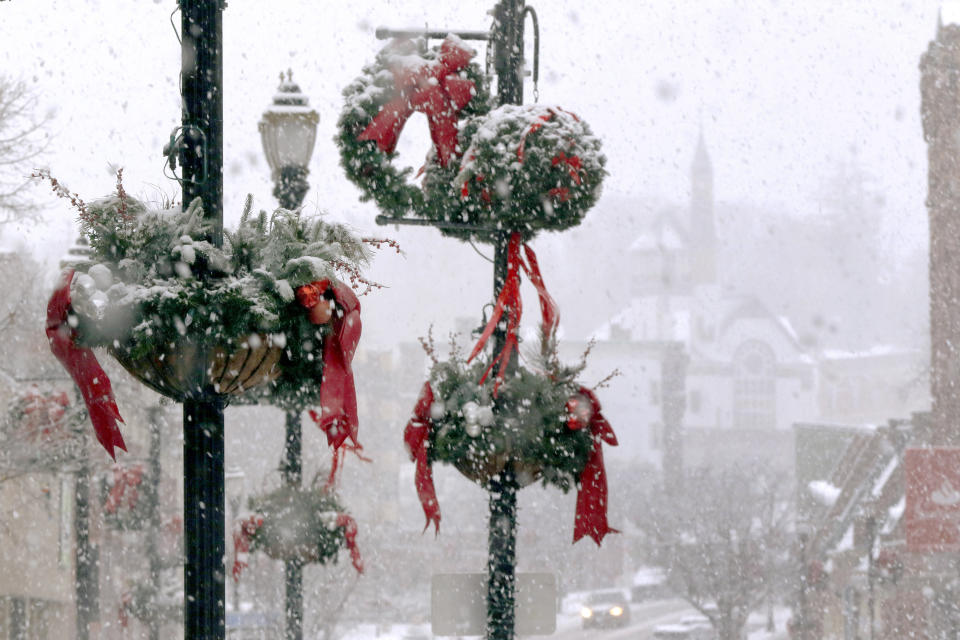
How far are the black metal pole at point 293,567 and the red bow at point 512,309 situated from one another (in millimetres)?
2553

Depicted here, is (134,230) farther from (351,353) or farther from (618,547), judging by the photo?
(618,547)

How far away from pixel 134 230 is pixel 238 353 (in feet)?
1.65

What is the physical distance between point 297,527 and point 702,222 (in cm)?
10638

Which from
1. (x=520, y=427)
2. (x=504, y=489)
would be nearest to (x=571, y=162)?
(x=520, y=427)

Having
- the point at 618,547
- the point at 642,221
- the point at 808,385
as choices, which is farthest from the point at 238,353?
the point at 642,221

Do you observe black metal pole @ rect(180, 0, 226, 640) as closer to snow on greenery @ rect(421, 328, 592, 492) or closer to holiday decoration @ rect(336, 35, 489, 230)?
snow on greenery @ rect(421, 328, 592, 492)

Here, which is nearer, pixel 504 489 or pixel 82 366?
pixel 82 366

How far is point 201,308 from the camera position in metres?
3.75

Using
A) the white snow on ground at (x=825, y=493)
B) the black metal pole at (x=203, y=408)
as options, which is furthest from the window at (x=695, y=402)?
the black metal pole at (x=203, y=408)

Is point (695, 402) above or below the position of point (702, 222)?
below

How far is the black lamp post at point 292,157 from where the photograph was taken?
8227mm

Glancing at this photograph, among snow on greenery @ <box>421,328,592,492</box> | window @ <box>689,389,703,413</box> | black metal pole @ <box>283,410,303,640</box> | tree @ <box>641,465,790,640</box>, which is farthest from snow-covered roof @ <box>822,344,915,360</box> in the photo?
snow on greenery @ <box>421,328,592,492</box>

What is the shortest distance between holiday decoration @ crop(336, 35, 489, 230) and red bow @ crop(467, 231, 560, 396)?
15.4 inches

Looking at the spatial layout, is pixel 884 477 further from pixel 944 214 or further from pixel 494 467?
pixel 494 467
